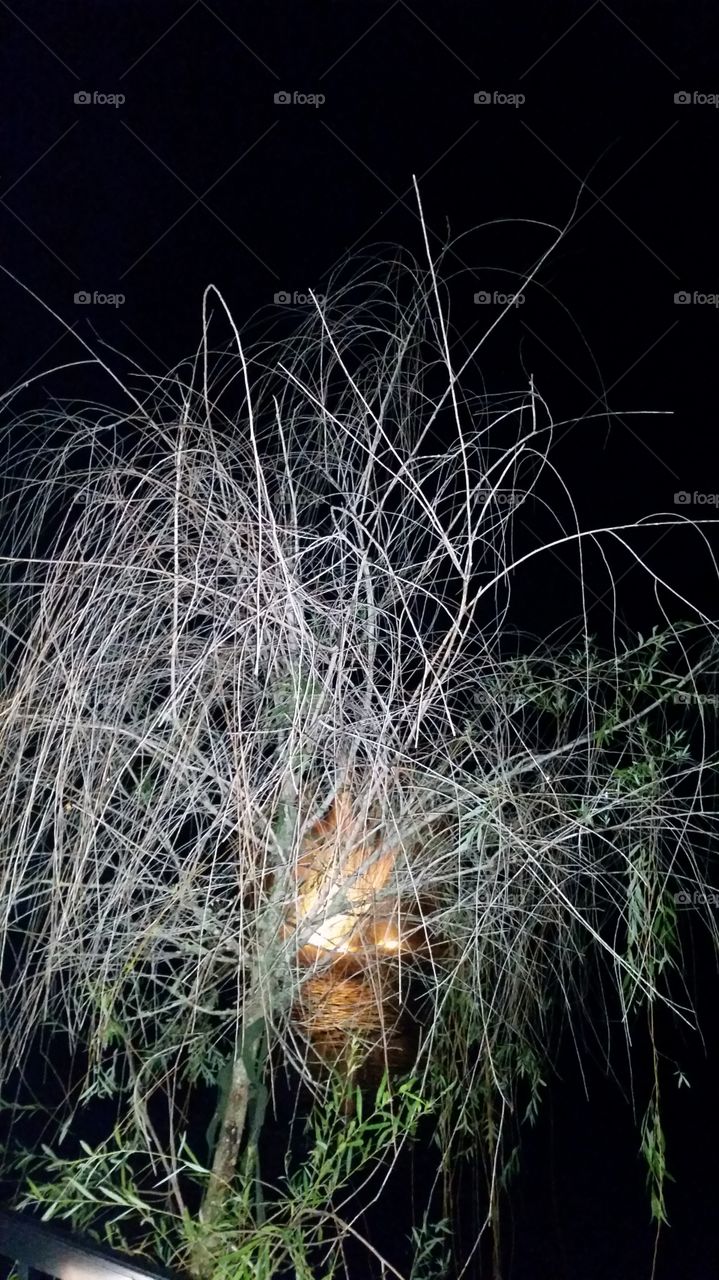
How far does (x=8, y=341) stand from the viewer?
189 centimetres

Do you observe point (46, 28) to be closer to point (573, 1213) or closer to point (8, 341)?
point (8, 341)

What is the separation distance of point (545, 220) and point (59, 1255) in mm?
1590

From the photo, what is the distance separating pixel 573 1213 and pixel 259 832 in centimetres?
88

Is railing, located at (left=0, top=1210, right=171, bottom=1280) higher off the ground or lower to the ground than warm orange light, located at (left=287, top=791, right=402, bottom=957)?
lower

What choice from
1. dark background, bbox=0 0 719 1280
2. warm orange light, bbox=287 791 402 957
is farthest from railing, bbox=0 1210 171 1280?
dark background, bbox=0 0 719 1280

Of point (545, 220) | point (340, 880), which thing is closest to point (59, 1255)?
point (340, 880)

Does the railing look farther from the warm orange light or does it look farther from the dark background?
the dark background

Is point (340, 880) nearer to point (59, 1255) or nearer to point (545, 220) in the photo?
point (59, 1255)

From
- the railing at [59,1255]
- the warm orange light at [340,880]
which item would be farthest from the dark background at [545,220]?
the railing at [59,1255]

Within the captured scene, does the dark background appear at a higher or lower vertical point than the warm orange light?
higher

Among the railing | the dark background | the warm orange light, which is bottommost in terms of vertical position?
the railing

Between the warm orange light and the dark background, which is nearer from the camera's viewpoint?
the warm orange light

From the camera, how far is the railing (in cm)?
133

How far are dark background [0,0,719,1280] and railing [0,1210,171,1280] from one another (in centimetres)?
68
